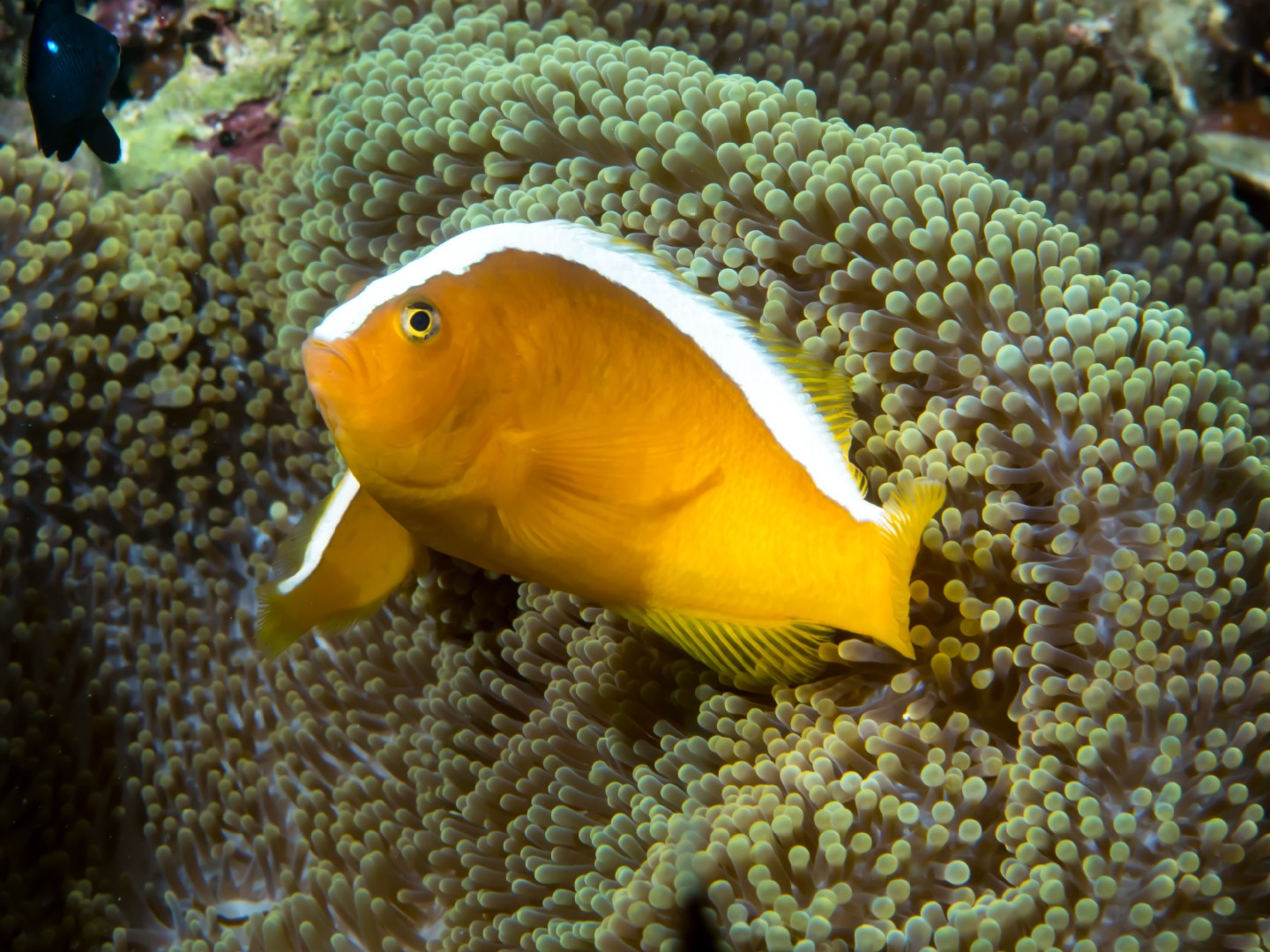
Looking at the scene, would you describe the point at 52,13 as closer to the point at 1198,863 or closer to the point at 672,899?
the point at 672,899

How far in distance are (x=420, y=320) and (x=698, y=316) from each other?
0.34 m

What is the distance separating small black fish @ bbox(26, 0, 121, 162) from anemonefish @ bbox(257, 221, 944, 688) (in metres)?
1.43

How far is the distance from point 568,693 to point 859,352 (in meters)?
0.73

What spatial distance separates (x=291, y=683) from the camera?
208cm

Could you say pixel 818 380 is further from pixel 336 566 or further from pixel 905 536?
pixel 336 566

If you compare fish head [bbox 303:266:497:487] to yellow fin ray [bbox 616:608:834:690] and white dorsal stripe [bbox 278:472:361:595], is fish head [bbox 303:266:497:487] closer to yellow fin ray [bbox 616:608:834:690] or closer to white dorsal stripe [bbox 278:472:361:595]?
yellow fin ray [bbox 616:608:834:690]

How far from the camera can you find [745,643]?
1.22 m

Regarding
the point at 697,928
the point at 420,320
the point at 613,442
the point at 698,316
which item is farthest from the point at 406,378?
the point at 697,928

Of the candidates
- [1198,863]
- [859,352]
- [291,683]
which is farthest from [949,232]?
[291,683]

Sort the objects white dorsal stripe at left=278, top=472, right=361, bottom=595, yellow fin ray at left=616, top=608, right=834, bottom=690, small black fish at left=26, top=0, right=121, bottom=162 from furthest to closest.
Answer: small black fish at left=26, top=0, right=121, bottom=162 → white dorsal stripe at left=278, top=472, right=361, bottom=595 → yellow fin ray at left=616, top=608, right=834, bottom=690

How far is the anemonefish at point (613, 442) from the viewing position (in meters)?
1.10

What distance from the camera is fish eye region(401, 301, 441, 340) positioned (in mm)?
1087

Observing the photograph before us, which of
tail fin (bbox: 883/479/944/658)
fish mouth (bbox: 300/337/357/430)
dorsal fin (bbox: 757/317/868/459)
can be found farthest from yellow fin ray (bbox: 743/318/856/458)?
fish mouth (bbox: 300/337/357/430)

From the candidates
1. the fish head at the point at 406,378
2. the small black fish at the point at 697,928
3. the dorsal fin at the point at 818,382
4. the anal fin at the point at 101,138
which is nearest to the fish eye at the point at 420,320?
the fish head at the point at 406,378
